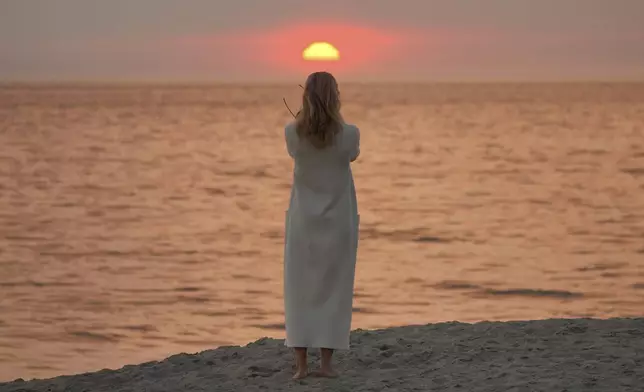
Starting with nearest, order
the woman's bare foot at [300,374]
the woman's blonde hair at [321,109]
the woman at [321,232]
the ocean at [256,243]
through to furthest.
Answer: the woman's blonde hair at [321,109] → the woman at [321,232] → the woman's bare foot at [300,374] → the ocean at [256,243]

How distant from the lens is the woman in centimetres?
830

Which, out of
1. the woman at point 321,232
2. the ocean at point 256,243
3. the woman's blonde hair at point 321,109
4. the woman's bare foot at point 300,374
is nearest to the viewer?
the woman's blonde hair at point 321,109

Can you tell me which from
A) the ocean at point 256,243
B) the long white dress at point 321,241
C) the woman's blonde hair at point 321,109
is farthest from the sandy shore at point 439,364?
the ocean at point 256,243

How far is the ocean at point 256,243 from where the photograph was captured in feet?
51.1

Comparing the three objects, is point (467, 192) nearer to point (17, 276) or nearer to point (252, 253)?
point (252, 253)

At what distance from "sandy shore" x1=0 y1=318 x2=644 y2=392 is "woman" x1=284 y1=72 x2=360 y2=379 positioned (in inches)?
18.2

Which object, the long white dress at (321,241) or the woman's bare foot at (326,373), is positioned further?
the woman's bare foot at (326,373)

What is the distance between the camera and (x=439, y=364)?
8.98 metres

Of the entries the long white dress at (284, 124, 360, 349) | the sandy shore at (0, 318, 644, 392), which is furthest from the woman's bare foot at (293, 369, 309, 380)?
the long white dress at (284, 124, 360, 349)

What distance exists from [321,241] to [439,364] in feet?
4.73

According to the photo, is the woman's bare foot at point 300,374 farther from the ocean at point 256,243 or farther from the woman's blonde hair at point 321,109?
A: the ocean at point 256,243

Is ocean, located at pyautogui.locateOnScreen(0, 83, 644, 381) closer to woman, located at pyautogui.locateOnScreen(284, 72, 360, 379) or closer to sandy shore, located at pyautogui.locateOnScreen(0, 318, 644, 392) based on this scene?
sandy shore, located at pyautogui.locateOnScreen(0, 318, 644, 392)

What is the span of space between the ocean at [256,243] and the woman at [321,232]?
5425mm

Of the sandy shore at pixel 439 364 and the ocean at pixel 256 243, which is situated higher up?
the ocean at pixel 256 243
